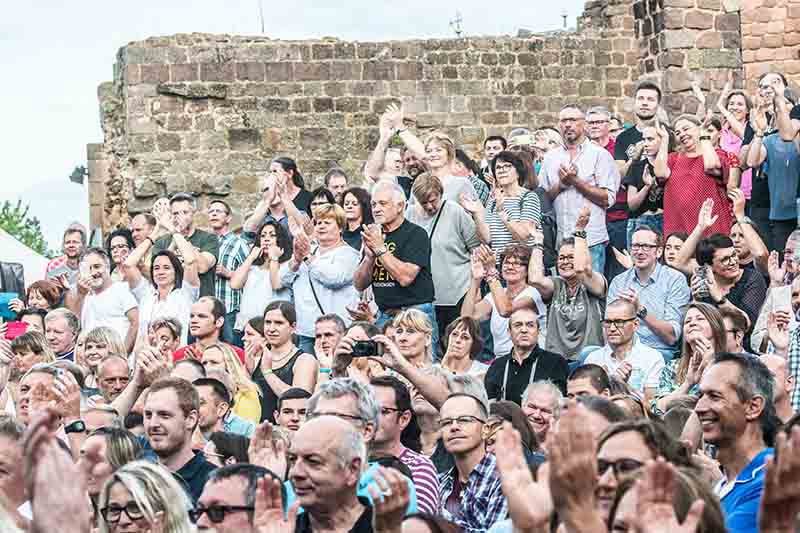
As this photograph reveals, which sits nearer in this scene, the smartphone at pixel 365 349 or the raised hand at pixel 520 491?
the raised hand at pixel 520 491

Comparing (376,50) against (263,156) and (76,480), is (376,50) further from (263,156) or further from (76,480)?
(76,480)

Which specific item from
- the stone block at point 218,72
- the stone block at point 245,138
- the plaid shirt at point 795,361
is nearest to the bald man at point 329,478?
the plaid shirt at point 795,361

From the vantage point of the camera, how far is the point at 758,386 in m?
6.52

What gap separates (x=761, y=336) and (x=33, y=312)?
580cm

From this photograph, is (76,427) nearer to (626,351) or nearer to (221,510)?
(221,510)

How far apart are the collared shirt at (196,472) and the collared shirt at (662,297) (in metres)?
4.09

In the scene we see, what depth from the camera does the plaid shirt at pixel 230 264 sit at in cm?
1364

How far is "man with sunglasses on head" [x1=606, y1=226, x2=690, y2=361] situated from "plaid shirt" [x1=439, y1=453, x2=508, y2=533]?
142 inches

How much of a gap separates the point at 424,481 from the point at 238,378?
3.08 m

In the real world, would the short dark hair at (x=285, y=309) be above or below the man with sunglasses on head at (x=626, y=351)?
above

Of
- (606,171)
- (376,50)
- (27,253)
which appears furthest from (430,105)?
(606,171)

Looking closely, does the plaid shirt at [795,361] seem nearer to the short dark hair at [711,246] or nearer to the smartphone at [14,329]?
the short dark hair at [711,246]

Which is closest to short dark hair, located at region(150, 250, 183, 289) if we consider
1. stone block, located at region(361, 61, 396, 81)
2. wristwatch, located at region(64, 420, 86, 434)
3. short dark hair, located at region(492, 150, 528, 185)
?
short dark hair, located at region(492, 150, 528, 185)

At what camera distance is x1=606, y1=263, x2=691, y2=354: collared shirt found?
11102 mm
